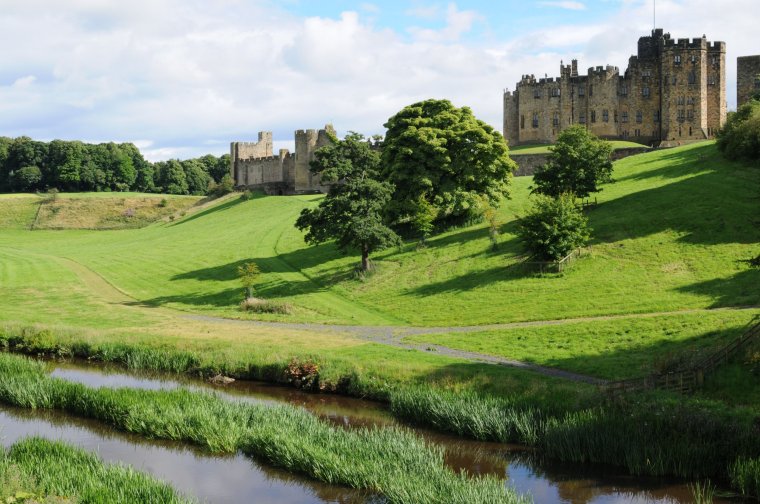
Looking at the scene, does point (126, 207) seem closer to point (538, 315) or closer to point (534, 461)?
point (538, 315)

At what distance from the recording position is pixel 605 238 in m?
46.8

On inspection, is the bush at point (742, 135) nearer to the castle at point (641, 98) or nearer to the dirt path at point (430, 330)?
the castle at point (641, 98)

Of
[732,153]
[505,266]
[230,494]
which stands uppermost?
[732,153]

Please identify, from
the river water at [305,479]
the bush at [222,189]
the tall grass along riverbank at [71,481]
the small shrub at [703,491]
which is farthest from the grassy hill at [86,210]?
the small shrub at [703,491]

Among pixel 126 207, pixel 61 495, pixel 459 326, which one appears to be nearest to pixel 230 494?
pixel 61 495

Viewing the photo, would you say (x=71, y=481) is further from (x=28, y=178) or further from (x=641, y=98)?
(x=28, y=178)

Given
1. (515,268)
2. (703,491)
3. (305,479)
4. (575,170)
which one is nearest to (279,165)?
(575,170)

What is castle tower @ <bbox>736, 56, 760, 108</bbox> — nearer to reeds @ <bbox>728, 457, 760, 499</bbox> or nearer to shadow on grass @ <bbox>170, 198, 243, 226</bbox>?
shadow on grass @ <bbox>170, 198, 243, 226</bbox>

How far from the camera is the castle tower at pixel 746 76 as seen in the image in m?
80.4

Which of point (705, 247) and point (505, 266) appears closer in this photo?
point (705, 247)

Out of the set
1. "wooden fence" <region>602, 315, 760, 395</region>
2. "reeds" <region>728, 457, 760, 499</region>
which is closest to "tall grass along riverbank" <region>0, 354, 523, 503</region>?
"reeds" <region>728, 457, 760, 499</region>

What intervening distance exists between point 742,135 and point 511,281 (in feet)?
86.8

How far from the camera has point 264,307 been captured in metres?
44.5

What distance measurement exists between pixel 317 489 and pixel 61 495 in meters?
5.85
